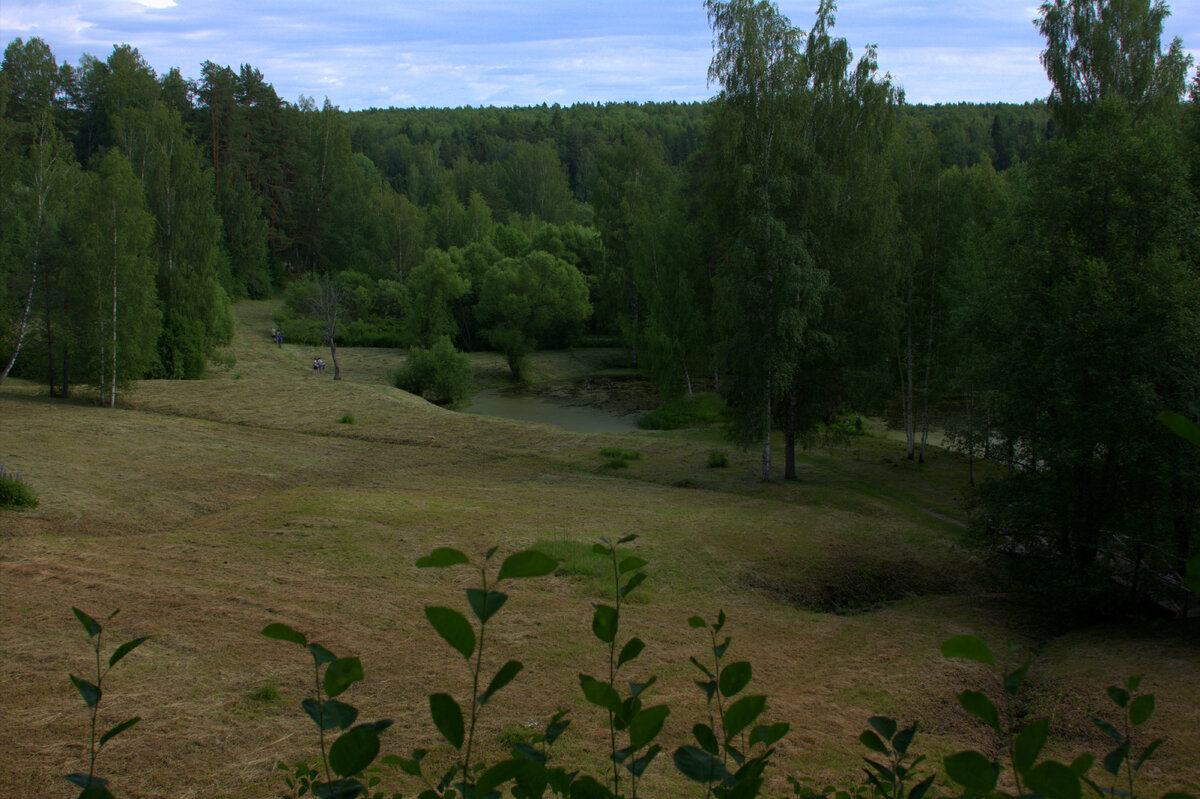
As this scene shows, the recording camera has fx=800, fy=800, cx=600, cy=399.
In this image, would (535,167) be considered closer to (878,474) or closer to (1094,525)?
(878,474)

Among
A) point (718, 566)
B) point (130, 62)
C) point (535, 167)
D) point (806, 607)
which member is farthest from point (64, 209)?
point (535, 167)

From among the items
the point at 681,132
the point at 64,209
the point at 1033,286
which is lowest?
the point at 1033,286

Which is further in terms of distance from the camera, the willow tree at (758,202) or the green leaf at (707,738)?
the willow tree at (758,202)

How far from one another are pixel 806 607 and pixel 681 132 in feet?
345

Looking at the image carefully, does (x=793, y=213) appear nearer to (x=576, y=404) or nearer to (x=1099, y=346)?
(x=1099, y=346)

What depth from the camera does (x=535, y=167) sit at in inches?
3014

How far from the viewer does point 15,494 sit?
12.8 m

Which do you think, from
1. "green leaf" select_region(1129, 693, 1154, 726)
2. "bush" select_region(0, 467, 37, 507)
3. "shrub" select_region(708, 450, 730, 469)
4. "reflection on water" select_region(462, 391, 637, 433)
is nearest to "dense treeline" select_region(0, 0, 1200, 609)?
"shrub" select_region(708, 450, 730, 469)

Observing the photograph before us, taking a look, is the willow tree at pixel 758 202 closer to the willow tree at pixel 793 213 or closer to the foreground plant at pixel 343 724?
the willow tree at pixel 793 213

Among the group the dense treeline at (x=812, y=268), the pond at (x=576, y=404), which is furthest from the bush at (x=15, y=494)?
the pond at (x=576, y=404)

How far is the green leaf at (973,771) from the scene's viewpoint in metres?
1.15

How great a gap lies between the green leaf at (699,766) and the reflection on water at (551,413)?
28.5 metres

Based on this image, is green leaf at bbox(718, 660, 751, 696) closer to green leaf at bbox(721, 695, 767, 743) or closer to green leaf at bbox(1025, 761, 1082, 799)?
green leaf at bbox(721, 695, 767, 743)

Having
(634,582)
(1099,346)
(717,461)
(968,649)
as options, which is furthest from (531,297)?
(968,649)
